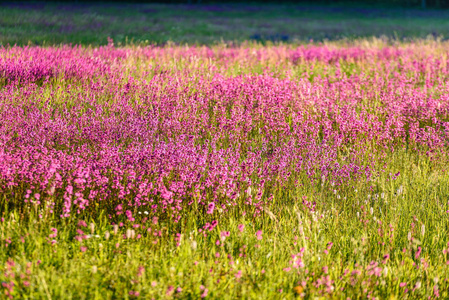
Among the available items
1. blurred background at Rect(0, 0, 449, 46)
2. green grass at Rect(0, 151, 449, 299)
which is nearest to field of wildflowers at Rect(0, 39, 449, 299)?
green grass at Rect(0, 151, 449, 299)

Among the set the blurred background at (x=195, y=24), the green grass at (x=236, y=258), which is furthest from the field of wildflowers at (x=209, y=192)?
the blurred background at (x=195, y=24)

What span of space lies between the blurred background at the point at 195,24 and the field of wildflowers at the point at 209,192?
13.8 ft

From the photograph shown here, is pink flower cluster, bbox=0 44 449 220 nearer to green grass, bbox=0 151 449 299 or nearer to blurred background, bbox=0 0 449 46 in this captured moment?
green grass, bbox=0 151 449 299

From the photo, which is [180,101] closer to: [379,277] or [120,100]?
[120,100]

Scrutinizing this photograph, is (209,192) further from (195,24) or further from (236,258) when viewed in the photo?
(195,24)

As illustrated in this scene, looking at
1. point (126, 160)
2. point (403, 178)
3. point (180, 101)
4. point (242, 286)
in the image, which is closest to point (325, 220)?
point (403, 178)

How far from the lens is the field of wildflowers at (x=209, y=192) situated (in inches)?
88.1

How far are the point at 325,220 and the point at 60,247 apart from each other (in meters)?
1.74

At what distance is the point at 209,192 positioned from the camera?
3146 mm

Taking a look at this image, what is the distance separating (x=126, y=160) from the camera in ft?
10.6

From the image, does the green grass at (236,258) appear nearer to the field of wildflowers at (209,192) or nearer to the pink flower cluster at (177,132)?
the field of wildflowers at (209,192)

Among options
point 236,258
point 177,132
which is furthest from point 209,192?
point 177,132

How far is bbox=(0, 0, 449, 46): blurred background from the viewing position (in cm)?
1295

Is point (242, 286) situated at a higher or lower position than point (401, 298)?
higher
